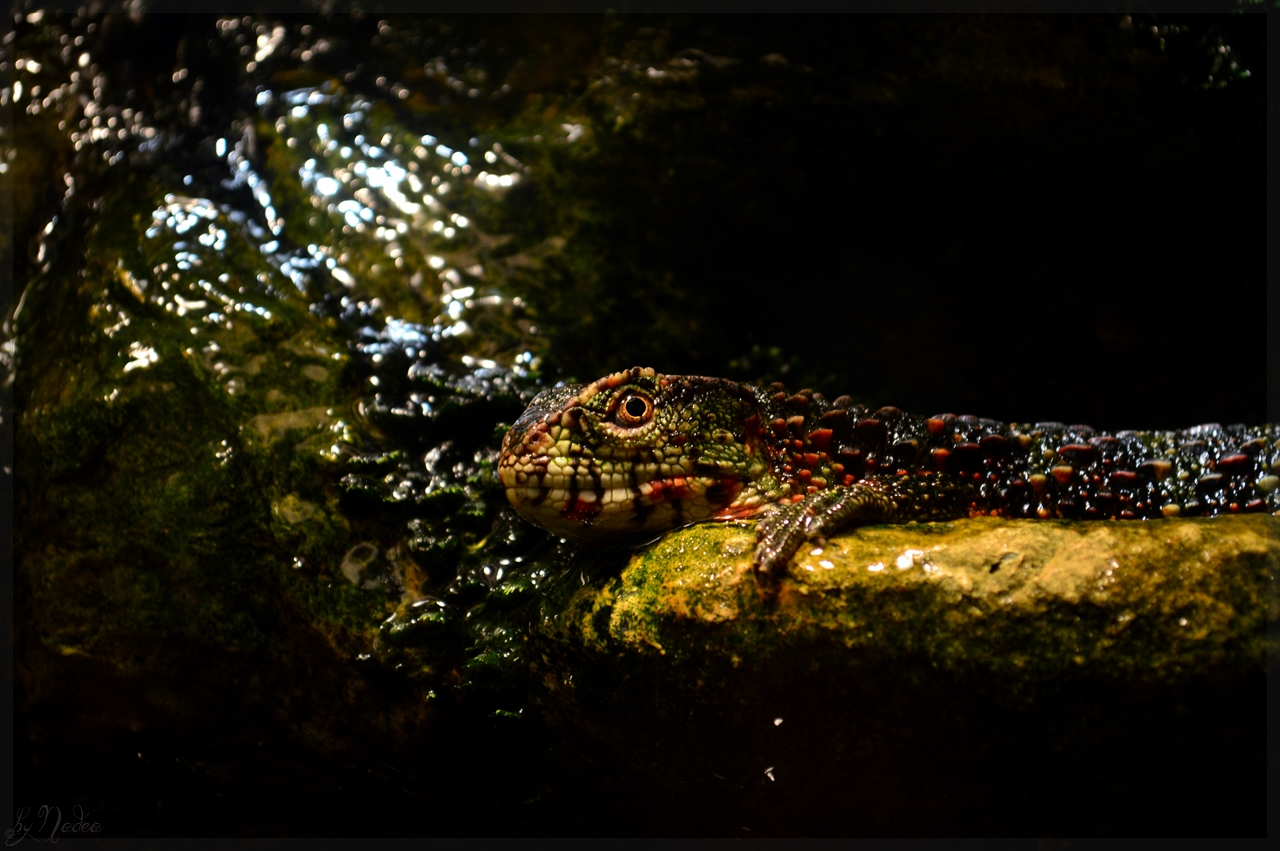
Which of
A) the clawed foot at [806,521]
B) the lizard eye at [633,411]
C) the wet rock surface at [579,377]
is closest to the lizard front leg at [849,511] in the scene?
the clawed foot at [806,521]

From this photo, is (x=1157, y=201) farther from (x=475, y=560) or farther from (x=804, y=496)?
(x=475, y=560)

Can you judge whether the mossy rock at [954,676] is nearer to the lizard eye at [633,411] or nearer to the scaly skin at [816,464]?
the scaly skin at [816,464]

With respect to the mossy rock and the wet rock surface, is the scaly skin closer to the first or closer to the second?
the wet rock surface

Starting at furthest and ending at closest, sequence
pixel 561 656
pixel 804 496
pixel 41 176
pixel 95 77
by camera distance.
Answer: pixel 95 77
pixel 41 176
pixel 804 496
pixel 561 656

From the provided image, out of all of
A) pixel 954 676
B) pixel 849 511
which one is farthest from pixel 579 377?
pixel 954 676

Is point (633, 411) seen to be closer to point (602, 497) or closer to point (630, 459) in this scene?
point (630, 459)

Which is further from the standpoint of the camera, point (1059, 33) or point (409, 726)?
point (1059, 33)

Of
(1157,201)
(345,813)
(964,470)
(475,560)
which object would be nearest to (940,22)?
(1157,201)

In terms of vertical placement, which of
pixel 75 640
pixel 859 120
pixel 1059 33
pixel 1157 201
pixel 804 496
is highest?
pixel 1059 33
